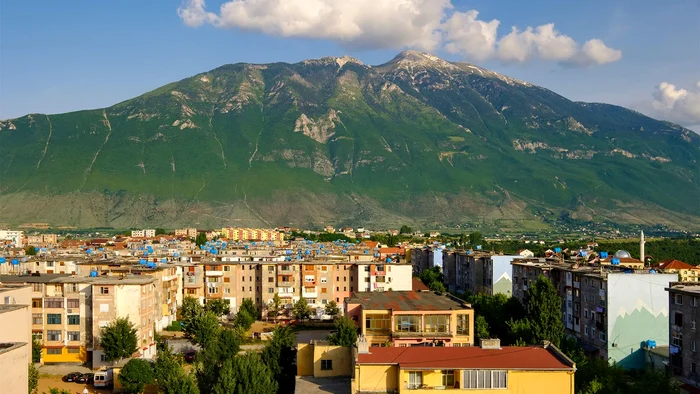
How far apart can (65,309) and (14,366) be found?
28937 millimetres

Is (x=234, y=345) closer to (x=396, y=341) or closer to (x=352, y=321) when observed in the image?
(x=352, y=321)

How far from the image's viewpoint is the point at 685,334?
35.1m

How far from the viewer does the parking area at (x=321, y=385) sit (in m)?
24.4

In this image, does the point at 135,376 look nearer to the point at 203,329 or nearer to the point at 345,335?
the point at 203,329

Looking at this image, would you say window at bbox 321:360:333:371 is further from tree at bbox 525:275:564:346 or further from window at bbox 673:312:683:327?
window at bbox 673:312:683:327

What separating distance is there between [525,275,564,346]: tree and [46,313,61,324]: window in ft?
86.4

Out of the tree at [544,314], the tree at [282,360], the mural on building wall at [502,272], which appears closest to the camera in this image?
the tree at [282,360]

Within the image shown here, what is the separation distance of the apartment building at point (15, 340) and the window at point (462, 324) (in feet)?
57.6

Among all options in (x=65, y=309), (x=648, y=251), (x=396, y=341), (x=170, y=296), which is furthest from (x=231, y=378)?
(x=648, y=251)

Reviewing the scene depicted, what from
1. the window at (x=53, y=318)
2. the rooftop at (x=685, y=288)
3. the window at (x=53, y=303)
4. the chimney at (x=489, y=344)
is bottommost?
the window at (x=53, y=318)

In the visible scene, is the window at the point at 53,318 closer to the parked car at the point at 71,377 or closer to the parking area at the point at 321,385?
the parked car at the point at 71,377

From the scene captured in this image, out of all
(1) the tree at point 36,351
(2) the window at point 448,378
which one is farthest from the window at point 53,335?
(2) the window at point 448,378

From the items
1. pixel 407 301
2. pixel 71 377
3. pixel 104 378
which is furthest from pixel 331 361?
pixel 71 377

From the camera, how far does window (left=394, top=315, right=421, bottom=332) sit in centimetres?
3262
